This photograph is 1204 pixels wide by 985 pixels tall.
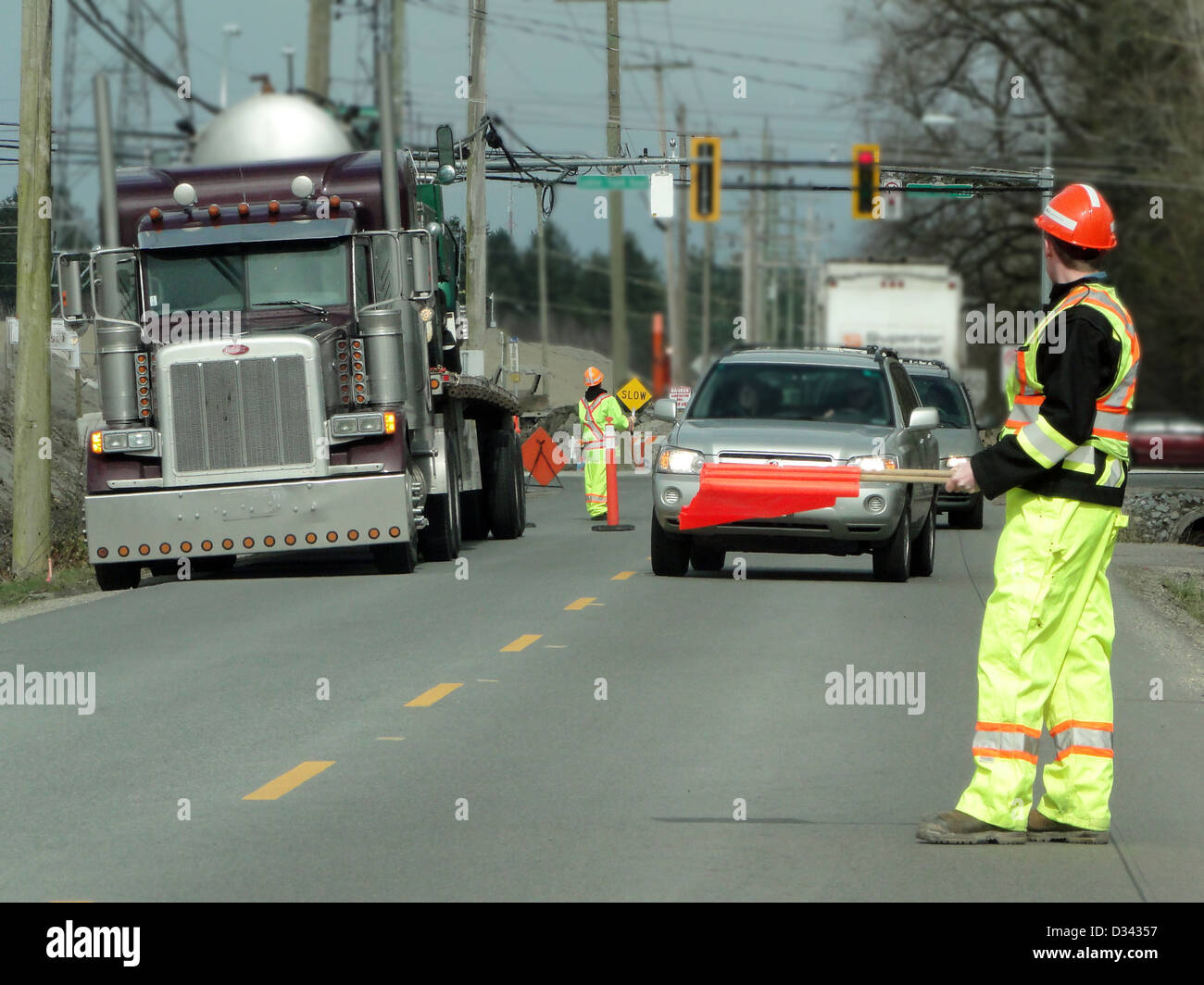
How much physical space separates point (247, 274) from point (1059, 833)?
12078 millimetres

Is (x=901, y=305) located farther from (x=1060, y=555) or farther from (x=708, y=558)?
(x=1060, y=555)

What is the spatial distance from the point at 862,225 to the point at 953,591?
4915mm

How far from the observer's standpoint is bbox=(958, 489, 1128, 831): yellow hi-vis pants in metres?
6.72

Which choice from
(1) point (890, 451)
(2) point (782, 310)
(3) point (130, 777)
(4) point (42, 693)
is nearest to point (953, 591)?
(1) point (890, 451)

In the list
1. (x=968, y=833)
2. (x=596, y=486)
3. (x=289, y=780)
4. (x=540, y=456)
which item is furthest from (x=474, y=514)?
(x=968, y=833)

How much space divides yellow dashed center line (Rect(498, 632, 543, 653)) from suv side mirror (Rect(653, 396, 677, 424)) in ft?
8.32

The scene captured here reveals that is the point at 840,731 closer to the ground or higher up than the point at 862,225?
closer to the ground

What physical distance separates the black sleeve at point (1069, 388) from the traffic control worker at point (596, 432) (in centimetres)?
1795

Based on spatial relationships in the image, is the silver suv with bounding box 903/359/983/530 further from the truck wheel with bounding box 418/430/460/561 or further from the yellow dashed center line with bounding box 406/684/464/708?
the yellow dashed center line with bounding box 406/684/464/708

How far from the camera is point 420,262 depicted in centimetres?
1761

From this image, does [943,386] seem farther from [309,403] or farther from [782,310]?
[309,403]

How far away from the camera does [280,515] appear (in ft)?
55.3

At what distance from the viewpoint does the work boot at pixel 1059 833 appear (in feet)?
22.7

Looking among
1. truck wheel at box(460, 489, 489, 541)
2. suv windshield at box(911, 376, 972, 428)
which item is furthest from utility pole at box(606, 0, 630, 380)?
suv windshield at box(911, 376, 972, 428)
